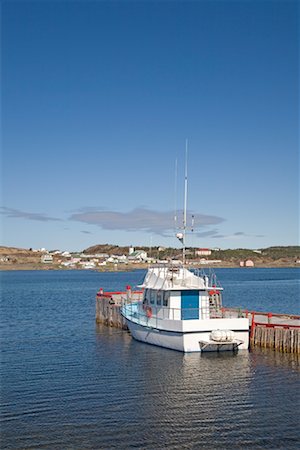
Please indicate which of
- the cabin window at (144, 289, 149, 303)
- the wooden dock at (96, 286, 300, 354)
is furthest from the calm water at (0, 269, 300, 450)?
the cabin window at (144, 289, 149, 303)

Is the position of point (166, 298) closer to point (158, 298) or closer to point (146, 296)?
point (158, 298)

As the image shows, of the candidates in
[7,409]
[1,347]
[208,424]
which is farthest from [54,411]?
[1,347]

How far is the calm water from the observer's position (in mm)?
18578

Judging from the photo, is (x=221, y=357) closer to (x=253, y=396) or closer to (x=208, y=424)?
(x=253, y=396)

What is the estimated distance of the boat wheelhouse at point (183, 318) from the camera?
32125 mm

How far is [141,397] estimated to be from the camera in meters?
23.7

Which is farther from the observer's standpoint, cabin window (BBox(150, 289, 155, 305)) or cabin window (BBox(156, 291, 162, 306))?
cabin window (BBox(150, 289, 155, 305))

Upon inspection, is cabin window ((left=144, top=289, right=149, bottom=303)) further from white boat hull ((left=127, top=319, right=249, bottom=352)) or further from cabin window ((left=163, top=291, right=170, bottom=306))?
white boat hull ((left=127, top=319, right=249, bottom=352))

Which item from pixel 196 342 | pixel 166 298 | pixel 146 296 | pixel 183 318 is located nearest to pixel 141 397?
pixel 196 342

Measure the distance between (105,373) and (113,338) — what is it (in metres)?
12.7

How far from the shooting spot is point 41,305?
232 ft

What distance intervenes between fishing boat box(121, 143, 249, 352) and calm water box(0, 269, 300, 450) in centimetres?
83

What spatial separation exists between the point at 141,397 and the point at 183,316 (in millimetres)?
10709

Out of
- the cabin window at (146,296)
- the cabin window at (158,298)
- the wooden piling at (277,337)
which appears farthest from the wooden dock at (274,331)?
the cabin window at (146,296)
